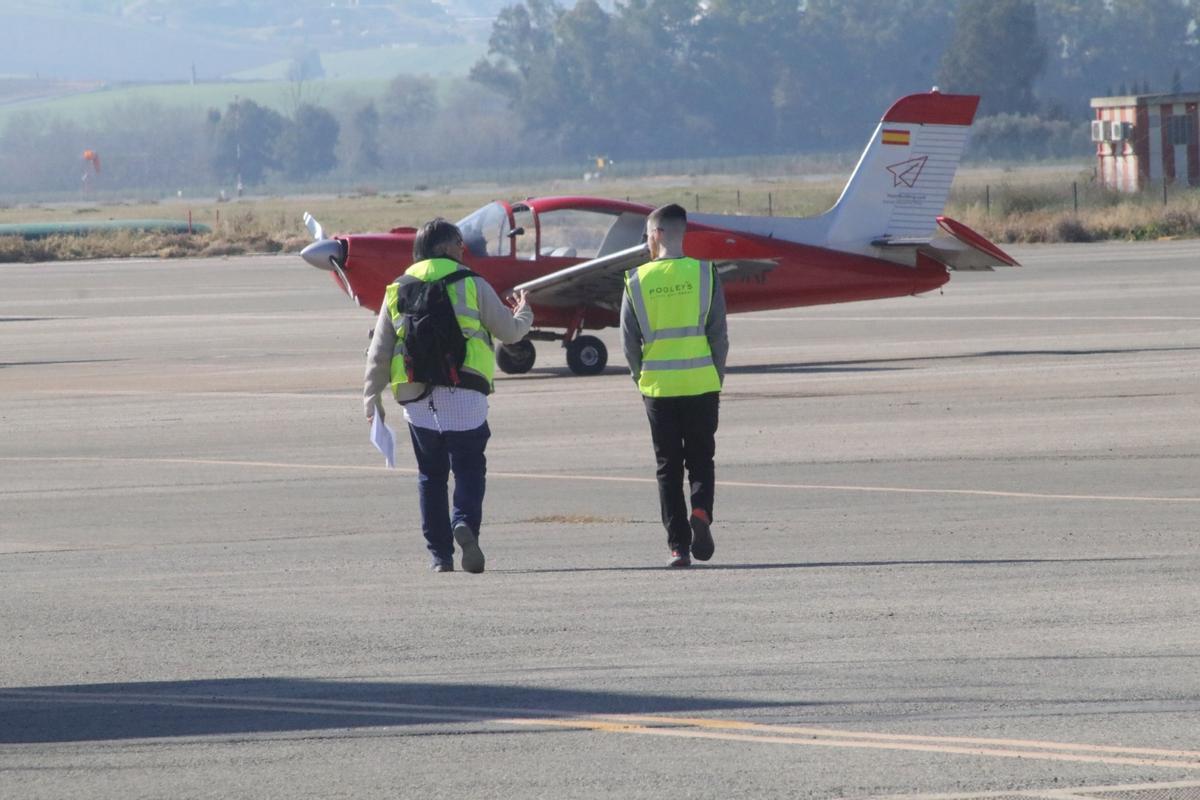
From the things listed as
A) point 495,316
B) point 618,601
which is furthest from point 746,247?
point 618,601

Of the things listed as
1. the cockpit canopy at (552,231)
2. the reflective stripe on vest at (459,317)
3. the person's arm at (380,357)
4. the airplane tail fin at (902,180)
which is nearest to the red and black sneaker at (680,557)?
the reflective stripe on vest at (459,317)

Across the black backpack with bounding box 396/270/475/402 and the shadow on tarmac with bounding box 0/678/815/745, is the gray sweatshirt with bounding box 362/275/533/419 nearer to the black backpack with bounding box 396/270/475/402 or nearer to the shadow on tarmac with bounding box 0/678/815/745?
the black backpack with bounding box 396/270/475/402

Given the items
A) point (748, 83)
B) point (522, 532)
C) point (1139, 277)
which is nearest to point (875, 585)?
point (522, 532)

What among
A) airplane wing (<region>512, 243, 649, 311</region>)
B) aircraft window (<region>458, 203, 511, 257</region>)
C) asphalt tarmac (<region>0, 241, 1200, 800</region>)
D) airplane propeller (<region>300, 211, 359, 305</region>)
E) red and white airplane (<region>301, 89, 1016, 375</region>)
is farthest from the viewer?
aircraft window (<region>458, 203, 511, 257</region>)

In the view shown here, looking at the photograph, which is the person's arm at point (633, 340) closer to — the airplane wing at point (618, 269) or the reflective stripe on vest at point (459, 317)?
the reflective stripe on vest at point (459, 317)

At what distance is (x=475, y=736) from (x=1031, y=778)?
1.81m

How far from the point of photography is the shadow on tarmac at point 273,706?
621cm

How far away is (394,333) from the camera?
9367 mm

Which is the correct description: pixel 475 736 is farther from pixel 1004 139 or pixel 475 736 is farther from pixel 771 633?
pixel 1004 139

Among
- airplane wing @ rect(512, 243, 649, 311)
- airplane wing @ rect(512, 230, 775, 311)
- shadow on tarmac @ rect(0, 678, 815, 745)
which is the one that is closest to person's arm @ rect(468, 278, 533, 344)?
shadow on tarmac @ rect(0, 678, 815, 745)

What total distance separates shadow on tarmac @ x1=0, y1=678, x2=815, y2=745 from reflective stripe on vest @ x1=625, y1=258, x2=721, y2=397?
3.07 metres

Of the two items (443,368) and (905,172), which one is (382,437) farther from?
(905,172)

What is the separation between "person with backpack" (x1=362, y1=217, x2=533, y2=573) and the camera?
9.17 m

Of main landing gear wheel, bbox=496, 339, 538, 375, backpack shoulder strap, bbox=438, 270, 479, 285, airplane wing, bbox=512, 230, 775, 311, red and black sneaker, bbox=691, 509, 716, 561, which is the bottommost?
main landing gear wheel, bbox=496, 339, 538, 375
